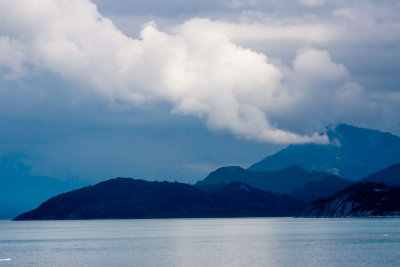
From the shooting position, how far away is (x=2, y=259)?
599 feet

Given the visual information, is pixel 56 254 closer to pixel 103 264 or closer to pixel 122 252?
pixel 122 252

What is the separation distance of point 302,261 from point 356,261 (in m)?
12.9

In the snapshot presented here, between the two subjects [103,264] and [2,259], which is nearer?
[103,264]

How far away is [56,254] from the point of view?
19938 centimetres

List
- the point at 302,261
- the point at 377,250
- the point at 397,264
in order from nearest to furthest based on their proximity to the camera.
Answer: the point at 397,264
the point at 302,261
the point at 377,250

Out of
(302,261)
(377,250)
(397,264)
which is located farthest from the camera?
(377,250)

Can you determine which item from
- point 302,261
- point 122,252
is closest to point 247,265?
point 302,261

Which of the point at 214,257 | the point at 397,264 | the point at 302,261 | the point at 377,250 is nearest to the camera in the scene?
the point at 397,264

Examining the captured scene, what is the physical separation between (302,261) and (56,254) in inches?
3139

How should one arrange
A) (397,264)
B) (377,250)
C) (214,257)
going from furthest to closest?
(377,250)
(214,257)
(397,264)

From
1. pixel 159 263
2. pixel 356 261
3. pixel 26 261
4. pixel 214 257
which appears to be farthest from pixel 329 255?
pixel 26 261

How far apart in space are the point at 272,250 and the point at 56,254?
2592 inches

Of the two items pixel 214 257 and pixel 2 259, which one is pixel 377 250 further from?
pixel 2 259

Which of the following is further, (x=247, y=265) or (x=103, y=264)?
(x=103, y=264)
